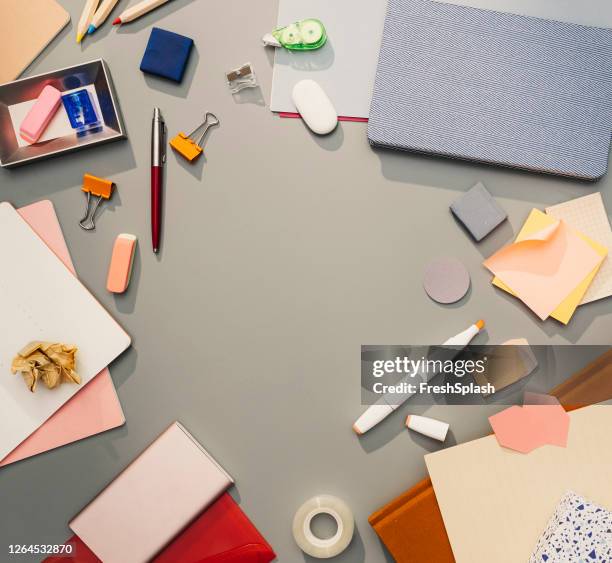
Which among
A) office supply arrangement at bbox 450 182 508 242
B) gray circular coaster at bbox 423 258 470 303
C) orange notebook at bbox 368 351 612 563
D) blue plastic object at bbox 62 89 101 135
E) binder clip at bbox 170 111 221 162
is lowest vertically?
orange notebook at bbox 368 351 612 563

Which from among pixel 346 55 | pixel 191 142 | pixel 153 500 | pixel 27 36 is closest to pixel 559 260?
pixel 346 55

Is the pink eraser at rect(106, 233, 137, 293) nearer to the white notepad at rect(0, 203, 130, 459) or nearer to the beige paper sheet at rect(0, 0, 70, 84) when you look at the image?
the white notepad at rect(0, 203, 130, 459)

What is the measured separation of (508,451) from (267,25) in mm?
608

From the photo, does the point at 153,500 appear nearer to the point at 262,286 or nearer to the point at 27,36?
the point at 262,286

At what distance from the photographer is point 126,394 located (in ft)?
2.56

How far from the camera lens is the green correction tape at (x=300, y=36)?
76 centimetres

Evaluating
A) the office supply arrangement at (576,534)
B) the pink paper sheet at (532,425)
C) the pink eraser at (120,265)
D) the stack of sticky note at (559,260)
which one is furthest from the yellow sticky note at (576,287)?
the pink eraser at (120,265)

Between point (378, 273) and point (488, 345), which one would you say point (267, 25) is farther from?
point (488, 345)

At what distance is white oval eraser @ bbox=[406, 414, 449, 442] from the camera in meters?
0.74

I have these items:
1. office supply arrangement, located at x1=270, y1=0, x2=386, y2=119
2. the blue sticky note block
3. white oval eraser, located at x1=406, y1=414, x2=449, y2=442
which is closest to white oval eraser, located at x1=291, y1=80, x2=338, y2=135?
office supply arrangement, located at x1=270, y1=0, x2=386, y2=119

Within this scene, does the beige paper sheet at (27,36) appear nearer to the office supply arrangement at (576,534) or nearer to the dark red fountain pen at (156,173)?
the dark red fountain pen at (156,173)

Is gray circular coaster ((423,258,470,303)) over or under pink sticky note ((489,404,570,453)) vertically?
over

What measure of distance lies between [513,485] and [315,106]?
20.3 inches

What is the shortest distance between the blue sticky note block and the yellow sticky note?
48 centimetres
